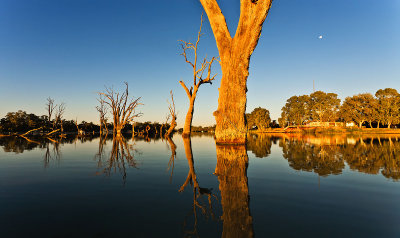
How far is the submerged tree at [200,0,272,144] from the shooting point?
969 centimetres

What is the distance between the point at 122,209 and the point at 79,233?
1.87ft

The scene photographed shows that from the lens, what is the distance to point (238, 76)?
10078mm

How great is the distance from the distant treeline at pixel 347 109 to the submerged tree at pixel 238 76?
56523mm

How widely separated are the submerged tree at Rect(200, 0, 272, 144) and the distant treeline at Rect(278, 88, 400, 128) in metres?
56.5

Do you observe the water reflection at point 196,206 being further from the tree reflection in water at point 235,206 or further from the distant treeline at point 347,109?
the distant treeline at point 347,109

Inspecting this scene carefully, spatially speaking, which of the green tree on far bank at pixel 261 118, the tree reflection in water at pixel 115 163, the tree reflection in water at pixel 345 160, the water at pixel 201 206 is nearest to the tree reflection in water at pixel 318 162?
the tree reflection in water at pixel 345 160

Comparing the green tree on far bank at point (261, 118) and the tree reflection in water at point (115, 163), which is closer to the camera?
the tree reflection in water at point (115, 163)

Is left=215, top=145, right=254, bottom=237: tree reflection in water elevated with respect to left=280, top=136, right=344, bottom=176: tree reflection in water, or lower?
elevated

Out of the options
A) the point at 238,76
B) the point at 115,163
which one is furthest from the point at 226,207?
the point at 238,76

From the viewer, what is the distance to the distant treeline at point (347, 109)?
1891 inches

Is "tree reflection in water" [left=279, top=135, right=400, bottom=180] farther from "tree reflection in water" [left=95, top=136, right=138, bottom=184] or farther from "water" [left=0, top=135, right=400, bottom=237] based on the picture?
"tree reflection in water" [left=95, top=136, right=138, bottom=184]

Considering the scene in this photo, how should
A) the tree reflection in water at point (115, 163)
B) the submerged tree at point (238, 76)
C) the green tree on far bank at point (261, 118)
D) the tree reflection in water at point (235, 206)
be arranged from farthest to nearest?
the green tree on far bank at point (261, 118) < the submerged tree at point (238, 76) < the tree reflection in water at point (115, 163) < the tree reflection in water at point (235, 206)

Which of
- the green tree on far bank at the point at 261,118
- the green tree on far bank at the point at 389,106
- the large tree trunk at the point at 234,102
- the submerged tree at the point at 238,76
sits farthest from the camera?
the green tree on far bank at the point at 261,118

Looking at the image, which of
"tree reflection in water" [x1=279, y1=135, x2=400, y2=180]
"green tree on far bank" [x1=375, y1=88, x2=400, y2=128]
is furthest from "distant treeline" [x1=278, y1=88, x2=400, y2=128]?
"tree reflection in water" [x1=279, y1=135, x2=400, y2=180]
